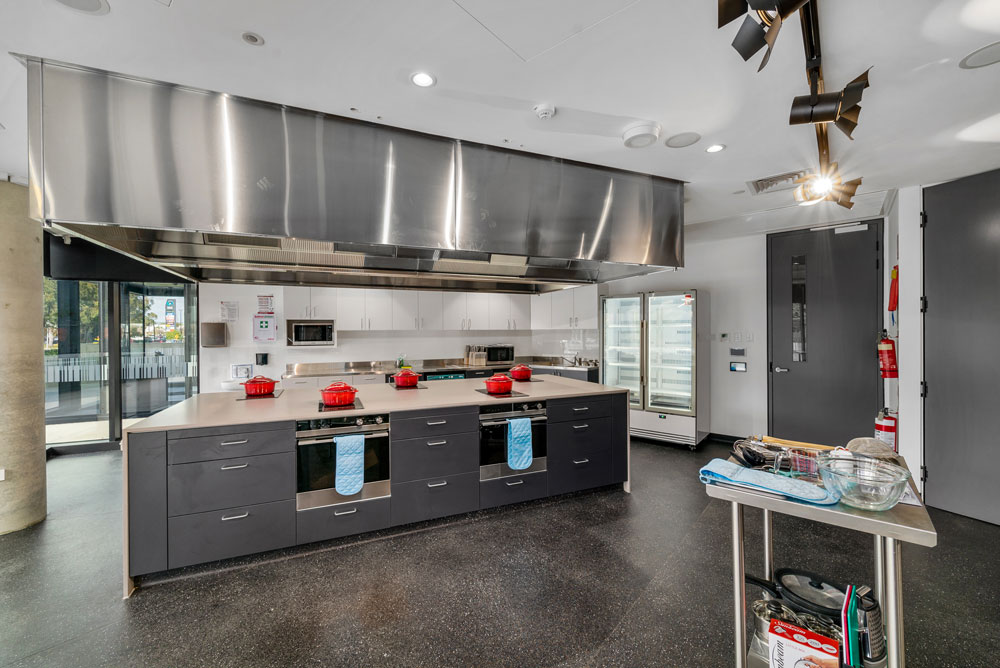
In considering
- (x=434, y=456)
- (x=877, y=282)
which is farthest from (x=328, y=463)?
(x=877, y=282)

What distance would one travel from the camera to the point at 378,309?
5.48 meters

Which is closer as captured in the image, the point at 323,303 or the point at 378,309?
the point at 323,303

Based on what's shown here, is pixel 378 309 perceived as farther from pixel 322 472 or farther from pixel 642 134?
pixel 642 134

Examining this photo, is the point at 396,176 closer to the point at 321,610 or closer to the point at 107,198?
the point at 107,198

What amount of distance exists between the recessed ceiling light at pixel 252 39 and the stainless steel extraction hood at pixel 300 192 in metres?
0.55

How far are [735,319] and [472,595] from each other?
4247 millimetres

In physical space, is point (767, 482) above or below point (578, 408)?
above

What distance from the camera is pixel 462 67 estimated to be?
1822 mm

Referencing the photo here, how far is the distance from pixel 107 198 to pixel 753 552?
3.93 metres

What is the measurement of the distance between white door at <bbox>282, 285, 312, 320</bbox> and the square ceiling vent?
4283 millimetres

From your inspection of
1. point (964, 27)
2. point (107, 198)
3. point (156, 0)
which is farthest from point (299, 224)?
point (964, 27)

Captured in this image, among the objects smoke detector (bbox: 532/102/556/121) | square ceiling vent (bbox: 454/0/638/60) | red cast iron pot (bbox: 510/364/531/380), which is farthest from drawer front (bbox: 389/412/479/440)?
square ceiling vent (bbox: 454/0/638/60)

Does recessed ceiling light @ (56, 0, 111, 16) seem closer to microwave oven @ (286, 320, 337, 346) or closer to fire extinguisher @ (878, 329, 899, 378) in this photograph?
microwave oven @ (286, 320, 337, 346)

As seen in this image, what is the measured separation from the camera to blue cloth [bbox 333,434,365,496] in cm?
251
